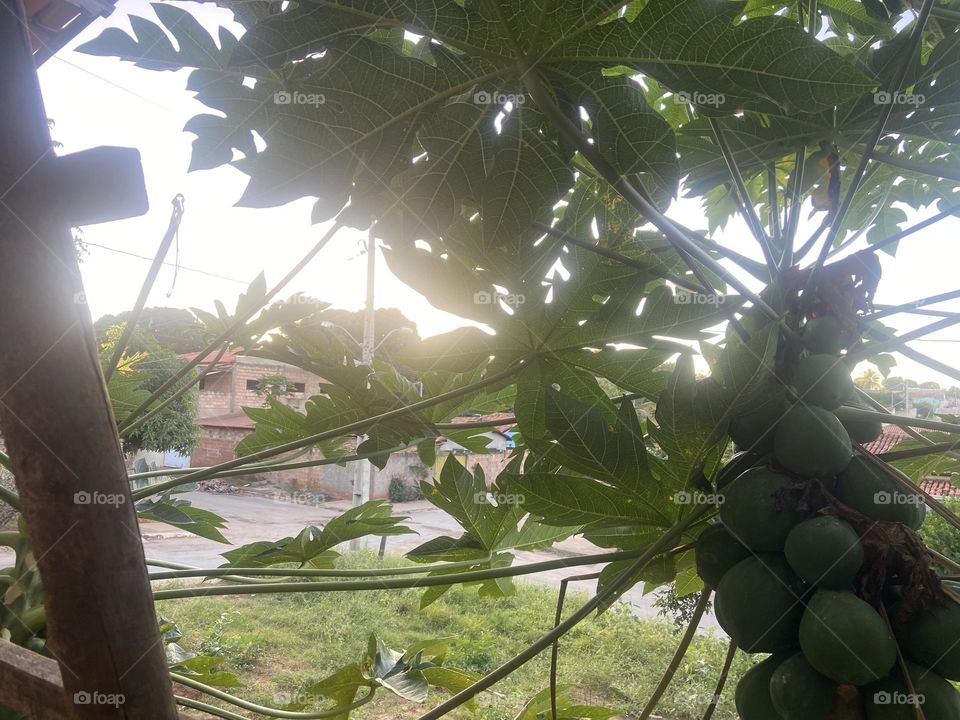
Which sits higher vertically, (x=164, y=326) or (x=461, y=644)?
(x=164, y=326)

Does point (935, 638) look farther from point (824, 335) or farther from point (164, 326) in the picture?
point (164, 326)

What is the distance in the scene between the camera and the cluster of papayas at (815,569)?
0.44 meters

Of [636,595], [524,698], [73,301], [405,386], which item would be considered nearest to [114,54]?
[73,301]

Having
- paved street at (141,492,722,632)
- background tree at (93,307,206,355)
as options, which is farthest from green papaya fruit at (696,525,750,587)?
paved street at (141,492,722,632)

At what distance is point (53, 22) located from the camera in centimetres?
109

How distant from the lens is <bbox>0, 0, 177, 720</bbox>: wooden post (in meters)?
0.43

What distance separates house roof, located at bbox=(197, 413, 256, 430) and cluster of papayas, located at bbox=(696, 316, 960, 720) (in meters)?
7.57

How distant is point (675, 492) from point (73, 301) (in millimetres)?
522

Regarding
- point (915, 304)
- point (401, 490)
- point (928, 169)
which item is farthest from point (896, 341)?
point (401, 490)

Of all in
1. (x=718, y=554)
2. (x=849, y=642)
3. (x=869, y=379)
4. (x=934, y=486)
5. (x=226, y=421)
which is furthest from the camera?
(x=226, y=421)

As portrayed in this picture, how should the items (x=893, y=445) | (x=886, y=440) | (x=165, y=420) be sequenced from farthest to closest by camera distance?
(x=165, y=420) < (x=886, y=440) < (x=893, y=445)

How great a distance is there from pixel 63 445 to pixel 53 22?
0.99 meters

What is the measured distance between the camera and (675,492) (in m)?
0.62

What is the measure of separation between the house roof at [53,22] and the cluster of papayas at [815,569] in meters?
1.08
